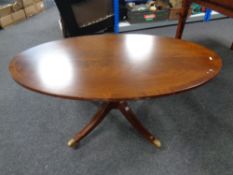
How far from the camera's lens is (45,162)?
1.02m

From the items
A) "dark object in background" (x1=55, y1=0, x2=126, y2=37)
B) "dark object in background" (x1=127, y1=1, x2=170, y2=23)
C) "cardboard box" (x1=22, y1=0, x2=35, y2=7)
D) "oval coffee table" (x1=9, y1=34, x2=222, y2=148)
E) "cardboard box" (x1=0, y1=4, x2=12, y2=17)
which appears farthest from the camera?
"cardboard box" (x1=22, y1=0, x2=35, y2=7)

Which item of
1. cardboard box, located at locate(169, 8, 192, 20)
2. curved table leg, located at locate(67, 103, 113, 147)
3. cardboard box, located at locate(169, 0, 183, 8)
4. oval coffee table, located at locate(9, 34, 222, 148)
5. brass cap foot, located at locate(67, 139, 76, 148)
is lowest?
brass cap foot, located at locate(67, 139, 76, 148)

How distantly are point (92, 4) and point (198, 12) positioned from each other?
197 cm

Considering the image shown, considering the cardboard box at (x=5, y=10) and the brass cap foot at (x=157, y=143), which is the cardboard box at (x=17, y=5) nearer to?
the cardboard box at (x=5, y=10)

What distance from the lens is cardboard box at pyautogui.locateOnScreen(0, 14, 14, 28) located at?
8.64 ft

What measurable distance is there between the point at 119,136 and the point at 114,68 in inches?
19.3

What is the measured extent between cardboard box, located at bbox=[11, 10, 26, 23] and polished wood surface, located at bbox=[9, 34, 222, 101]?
88.4 inches

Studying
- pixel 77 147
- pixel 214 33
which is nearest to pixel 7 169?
pixel 77 147

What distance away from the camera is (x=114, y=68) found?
840 mm

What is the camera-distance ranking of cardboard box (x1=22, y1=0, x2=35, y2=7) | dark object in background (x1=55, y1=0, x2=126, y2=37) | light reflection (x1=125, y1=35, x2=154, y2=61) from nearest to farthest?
light reflection (x1=125, y1=35, x2=154, y2=61) → dark object in background (x1=55, y1=0, x2=126, y2=37) → cardboard box (x1=22, y1=0, x2=35, y2=7)

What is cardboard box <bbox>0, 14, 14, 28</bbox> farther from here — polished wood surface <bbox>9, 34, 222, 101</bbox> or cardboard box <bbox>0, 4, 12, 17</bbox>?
polished wood surface <bbox>9, 34, 222, 101</bbox>

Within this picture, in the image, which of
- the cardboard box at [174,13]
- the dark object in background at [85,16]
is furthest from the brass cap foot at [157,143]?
the cardboard box at [174,13]

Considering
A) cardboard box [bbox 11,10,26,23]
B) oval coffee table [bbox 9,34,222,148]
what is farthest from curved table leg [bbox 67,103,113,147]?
cardboard box [bbox 11,10,26,23]

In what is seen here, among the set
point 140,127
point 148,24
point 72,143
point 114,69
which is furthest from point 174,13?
point 72,143
